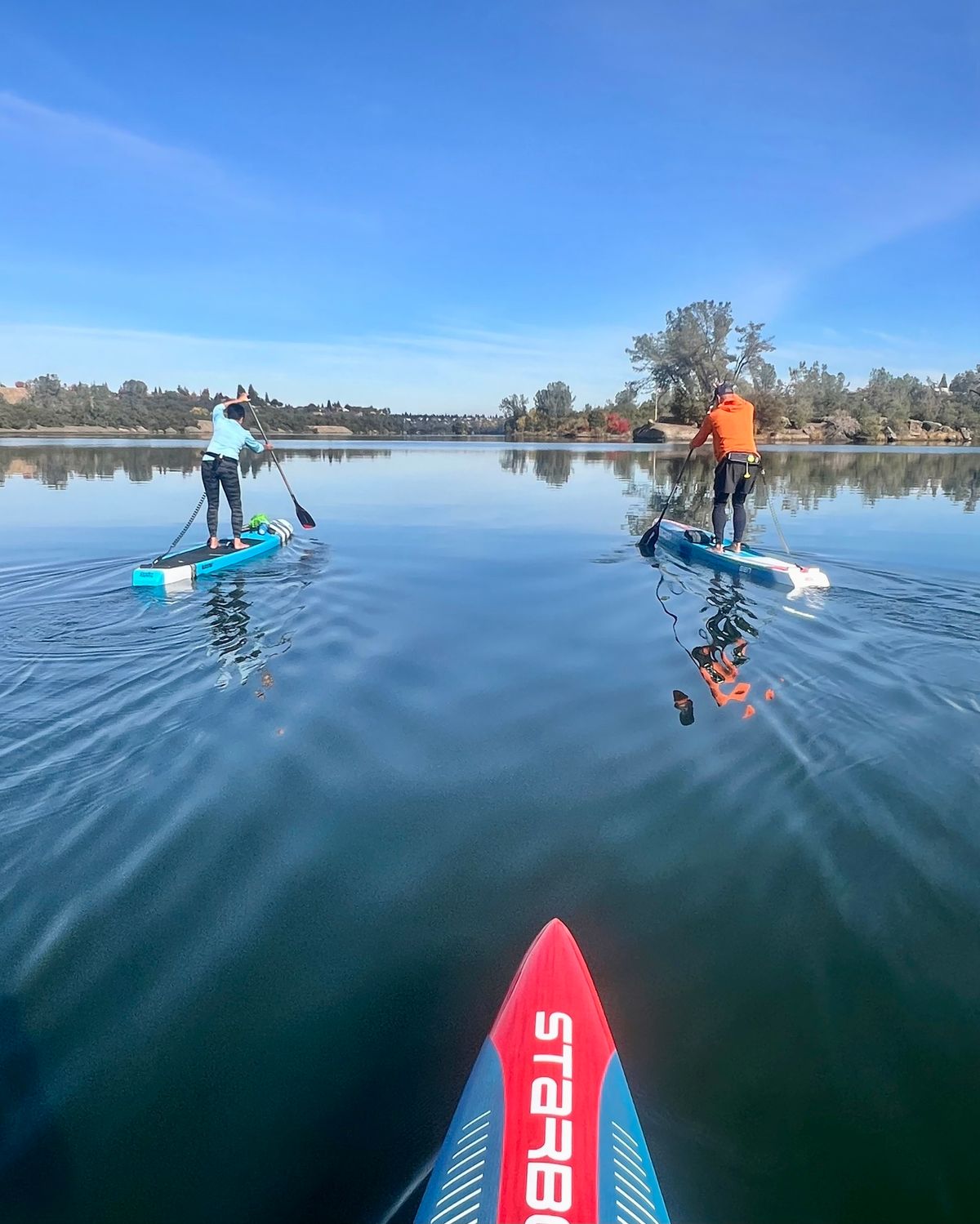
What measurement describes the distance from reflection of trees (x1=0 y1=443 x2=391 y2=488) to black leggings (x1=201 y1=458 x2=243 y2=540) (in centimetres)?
1258

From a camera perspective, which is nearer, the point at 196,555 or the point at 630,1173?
the point at 630,1173

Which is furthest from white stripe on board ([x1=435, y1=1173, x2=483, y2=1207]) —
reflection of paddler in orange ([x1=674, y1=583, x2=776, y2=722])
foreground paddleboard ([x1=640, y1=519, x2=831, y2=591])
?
foreground paddleboard ([x1=640, y1=519, x2=831, y2=591])

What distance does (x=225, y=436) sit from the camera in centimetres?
1061

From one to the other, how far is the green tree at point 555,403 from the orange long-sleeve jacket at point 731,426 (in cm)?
7636

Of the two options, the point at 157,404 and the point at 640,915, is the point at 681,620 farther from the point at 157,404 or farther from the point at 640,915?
the point at 157,404

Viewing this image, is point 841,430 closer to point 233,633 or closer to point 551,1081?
point 233,633

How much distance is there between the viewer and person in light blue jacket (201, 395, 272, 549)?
1055cm

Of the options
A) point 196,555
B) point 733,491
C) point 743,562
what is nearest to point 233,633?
point 196,555

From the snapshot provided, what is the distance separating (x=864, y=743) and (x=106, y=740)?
496 cm

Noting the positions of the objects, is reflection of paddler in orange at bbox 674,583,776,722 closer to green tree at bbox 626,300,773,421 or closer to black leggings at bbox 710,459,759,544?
black leggings at bbox 710,459,759,544

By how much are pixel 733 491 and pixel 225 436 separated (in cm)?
764

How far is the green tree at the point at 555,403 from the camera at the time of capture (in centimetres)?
8544

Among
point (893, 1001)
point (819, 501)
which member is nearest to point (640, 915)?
point (893, 1001)

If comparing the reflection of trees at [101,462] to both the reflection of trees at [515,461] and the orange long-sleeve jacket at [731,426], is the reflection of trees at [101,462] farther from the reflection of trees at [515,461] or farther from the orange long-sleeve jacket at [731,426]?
the orange long-sleeve jacket at [731,426]
